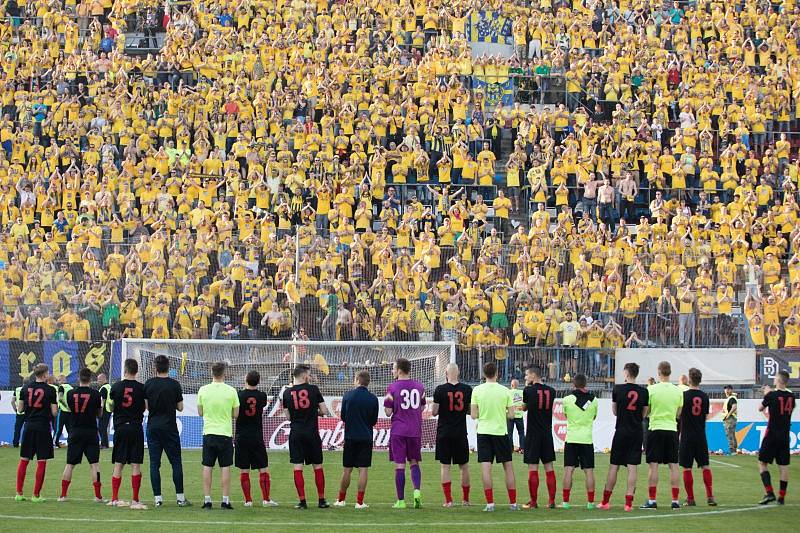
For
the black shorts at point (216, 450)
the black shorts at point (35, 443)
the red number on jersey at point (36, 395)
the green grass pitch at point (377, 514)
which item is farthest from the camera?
the red number on jersey at point (36, 395)

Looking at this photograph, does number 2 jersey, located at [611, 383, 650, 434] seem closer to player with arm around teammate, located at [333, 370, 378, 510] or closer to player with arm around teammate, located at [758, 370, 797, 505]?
player with arm around teammate, located at [758, 370, 797, 505]

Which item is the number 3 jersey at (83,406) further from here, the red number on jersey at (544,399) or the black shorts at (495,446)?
the red number on jersey at (544,399)

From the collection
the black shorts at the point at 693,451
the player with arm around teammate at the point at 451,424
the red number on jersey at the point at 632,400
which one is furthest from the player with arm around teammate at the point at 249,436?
the black shorts at the point at 693,451

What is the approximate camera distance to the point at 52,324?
94.3ft

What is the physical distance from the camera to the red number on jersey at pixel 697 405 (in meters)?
18.6

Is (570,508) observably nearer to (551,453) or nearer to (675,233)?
(551,453)

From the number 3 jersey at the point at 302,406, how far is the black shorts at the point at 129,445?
2.01 meters

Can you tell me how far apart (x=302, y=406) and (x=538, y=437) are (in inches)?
130

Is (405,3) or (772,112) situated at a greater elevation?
(405,3)

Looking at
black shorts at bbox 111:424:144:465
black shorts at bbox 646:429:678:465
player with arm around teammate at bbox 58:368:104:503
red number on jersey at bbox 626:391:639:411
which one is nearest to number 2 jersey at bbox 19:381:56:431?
player with arm around teammate at bbox 58:368:104:503

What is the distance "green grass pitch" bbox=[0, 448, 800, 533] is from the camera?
15984mm

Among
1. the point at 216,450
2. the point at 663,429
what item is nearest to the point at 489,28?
the point at 663,429

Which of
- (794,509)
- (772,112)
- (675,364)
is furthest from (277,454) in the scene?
(772,112)

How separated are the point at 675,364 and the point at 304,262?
347 inches
